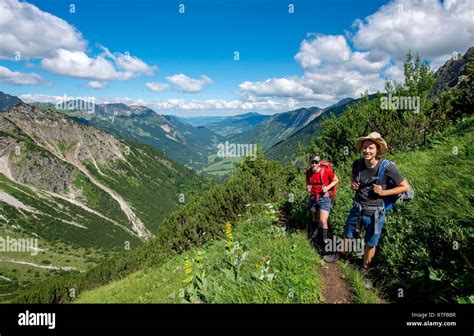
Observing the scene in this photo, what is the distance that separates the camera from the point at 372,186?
657cm

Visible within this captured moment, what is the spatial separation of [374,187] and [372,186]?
196 millimetres

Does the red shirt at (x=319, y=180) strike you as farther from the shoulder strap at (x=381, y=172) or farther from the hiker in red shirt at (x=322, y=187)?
the shoulder strap at (x=381, y=172)

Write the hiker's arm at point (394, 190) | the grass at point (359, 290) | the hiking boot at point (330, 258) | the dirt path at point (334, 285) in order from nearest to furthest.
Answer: the grass at point (359, 290) → the dirt path at point (334, 285) → the hiker's arm at point (394, 190) → the hiking boot at point (330, 258)

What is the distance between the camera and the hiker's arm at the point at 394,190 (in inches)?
242

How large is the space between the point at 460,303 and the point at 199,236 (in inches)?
530

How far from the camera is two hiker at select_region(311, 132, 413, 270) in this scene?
20.7ft

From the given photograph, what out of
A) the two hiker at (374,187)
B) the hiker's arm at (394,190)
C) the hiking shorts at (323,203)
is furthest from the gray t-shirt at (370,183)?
the hiking shorts at (323,203)

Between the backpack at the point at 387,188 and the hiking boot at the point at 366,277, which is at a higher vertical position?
the backpack at the point at 387,188

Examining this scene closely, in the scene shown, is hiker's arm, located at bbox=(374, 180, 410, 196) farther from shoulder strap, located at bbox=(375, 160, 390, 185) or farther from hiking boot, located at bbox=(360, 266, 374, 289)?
hiking boot, located at bbox=(360, 266, 374, 289)

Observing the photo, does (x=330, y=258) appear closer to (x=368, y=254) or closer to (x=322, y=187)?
(x=368, y=254)

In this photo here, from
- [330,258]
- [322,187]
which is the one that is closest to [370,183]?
[322,187]

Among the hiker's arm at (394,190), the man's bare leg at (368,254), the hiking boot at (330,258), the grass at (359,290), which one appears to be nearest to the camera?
the grass at (359,290)

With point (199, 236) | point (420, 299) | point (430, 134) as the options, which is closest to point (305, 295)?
point (420, 299)
